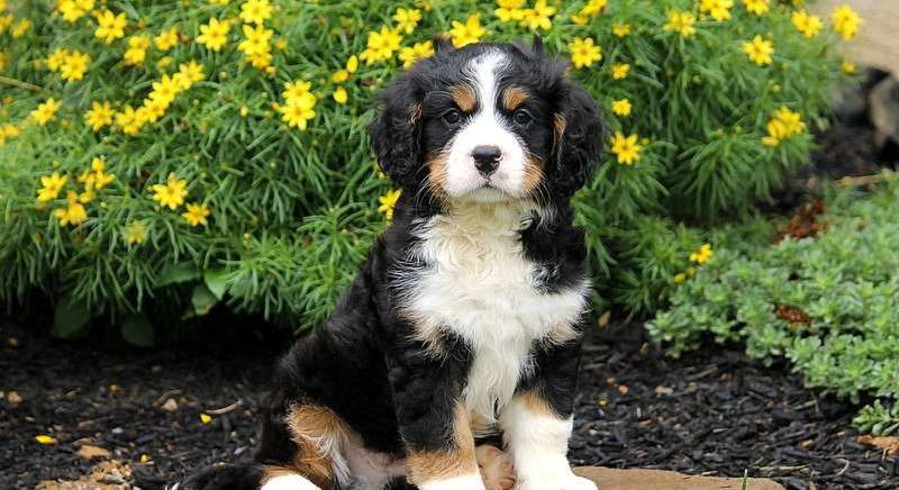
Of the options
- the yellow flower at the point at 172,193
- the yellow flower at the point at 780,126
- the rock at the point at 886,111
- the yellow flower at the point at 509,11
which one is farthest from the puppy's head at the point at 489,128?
the rock at the point at 886,111

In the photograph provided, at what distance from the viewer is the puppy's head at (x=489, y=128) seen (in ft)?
14.2

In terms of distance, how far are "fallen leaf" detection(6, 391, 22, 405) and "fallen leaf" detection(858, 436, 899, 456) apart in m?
4.00

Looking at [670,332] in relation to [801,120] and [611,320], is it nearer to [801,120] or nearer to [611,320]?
[611,320]

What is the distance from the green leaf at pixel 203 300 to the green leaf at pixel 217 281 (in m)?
0.03

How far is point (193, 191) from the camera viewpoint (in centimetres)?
659

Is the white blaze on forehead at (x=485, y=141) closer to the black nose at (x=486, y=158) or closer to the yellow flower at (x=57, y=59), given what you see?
the black nose at (x=486, y=158)

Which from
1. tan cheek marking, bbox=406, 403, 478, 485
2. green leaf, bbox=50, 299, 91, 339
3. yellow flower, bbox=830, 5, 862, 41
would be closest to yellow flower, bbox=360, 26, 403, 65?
green leaf, bbox=50, 299, 91, 339

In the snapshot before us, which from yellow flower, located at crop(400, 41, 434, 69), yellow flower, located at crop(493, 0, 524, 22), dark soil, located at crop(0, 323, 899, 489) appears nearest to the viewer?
dark soil, located at crop(0, 323, 899, 489)

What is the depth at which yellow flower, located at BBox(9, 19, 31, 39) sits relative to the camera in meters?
7.26

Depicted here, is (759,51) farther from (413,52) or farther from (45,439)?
(45,439)

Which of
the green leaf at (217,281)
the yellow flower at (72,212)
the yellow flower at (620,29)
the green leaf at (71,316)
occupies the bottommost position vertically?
the green leaf at (71,316)

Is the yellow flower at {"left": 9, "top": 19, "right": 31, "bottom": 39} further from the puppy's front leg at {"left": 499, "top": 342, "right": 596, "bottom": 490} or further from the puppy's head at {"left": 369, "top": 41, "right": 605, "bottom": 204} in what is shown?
the puppy's front leg at {"left": 499, "top": 342, "right": 596, "bottom": 490}

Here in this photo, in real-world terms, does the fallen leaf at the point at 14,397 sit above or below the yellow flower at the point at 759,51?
below

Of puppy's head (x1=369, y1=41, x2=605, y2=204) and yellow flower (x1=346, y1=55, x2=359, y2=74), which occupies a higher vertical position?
puppy's head (x1=369, y1=41, x2=605, y2=204)
